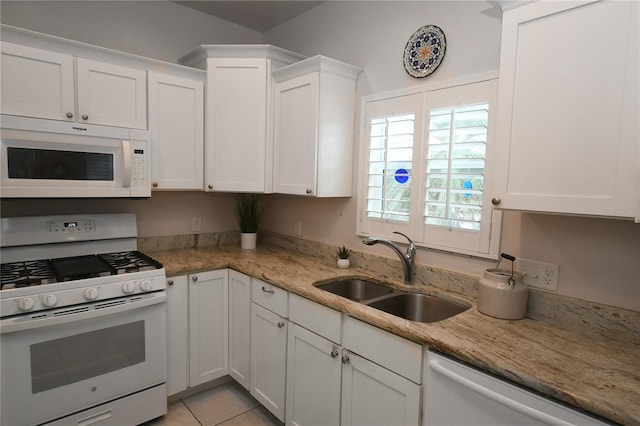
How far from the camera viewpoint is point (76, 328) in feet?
5.90

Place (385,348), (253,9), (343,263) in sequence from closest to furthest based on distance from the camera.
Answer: (385,348)
(343,263)
(253,9)

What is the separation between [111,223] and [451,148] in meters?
2.18

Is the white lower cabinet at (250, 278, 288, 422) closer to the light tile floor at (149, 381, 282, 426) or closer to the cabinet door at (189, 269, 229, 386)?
the light tile floor at (149, 381, 282, 426)

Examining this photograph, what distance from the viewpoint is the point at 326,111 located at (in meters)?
2.24

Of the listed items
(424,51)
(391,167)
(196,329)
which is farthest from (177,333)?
(424,51)

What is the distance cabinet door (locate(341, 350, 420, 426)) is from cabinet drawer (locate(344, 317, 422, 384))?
30 mm

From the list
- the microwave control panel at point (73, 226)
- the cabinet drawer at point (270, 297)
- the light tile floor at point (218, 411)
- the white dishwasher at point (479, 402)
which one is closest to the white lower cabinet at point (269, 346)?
the cabinet drawer at point (270, 297)

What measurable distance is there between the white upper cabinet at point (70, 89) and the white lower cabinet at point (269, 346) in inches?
52.9

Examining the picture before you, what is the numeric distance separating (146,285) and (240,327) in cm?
66

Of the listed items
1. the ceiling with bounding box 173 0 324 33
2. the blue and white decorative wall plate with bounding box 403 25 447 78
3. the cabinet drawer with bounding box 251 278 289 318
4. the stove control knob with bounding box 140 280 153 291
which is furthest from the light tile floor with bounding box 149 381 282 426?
the ceiling with bounding box 173 0 324 33

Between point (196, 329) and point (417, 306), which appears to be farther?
point (196, 329)

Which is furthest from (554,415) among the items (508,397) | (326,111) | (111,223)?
(111,223)

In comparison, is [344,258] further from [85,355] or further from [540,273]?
[85,355]

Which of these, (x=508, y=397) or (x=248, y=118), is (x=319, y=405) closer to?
(x=508, y=397)
